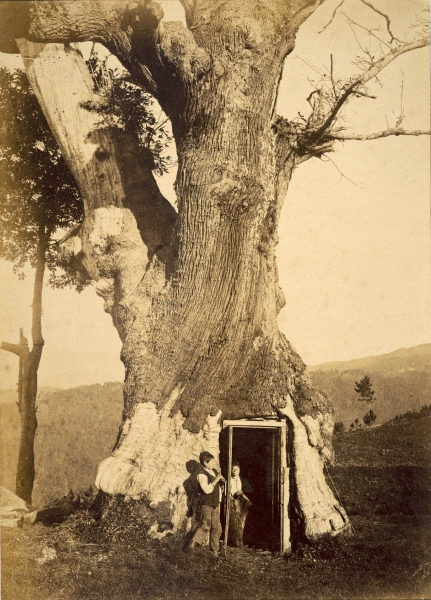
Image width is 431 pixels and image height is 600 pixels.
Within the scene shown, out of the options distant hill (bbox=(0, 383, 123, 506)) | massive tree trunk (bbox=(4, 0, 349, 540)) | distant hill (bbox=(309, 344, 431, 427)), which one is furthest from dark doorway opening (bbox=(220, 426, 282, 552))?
distant hill (bbox=(0, 383, 123, 506))

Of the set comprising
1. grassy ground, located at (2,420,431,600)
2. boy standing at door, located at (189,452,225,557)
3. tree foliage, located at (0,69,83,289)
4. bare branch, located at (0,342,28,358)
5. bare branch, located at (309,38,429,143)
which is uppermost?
bare branch, located at (309,38,429,143)

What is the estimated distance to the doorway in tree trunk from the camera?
555cm

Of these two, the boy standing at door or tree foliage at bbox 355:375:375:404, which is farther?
tree foliage at bbox 355:375:375:404

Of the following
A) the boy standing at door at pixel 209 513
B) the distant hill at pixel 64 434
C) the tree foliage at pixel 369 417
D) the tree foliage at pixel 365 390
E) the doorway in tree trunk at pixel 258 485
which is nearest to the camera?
the boy standing at door at pixel 209 513

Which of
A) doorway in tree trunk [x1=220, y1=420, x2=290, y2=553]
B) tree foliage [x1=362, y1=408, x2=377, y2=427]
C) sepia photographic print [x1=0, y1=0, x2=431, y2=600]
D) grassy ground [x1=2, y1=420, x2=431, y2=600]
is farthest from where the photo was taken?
tree foliage [x1=362, y1=408, x2=377, y2=427]

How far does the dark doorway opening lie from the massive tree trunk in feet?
0.65

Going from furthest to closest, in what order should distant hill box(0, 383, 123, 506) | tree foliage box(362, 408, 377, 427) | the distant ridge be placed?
tree foliage box(362, 408, 377, 427) < distant hill box(0, 383, 123, 506) < the distant ridge

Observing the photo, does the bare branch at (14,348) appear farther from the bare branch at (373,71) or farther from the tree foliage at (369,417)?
the bare branch at (373,71)

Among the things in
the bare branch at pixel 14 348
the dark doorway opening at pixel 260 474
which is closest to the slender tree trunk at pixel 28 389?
the bare branch at pixel 14 348

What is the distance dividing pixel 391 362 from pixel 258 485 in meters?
1.88

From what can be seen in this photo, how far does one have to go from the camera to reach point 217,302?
568 cm

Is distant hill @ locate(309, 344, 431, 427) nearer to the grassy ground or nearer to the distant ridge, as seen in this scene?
the distant ridge

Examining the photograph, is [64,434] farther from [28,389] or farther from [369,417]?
[369,417]

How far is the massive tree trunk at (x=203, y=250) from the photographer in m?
5.56
